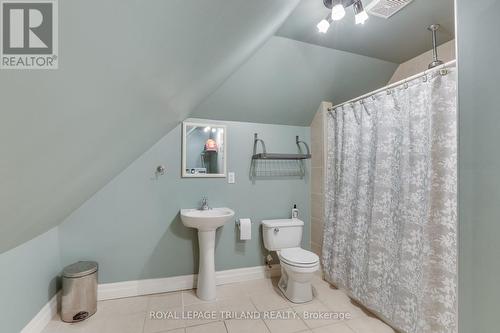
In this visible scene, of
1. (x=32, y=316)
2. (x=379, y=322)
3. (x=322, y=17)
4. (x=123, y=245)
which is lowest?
(x=379, y=322)

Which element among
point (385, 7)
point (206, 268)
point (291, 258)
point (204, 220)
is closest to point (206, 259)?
point (206, 268)

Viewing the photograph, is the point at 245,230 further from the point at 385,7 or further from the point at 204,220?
the point at 385,7

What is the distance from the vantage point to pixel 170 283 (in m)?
2.34

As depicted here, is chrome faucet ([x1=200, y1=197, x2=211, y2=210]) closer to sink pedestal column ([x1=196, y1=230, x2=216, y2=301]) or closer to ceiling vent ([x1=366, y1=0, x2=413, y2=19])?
sink pedestal column ([x1=196, y1=230, x2=216, y2=301])

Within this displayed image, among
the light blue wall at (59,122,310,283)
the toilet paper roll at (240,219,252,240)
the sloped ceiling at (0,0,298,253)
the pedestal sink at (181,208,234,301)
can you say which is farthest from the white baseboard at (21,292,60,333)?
the toilet paper roll at (240,219,252,240)

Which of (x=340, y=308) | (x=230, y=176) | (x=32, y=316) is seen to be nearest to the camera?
(x=32, y=316)

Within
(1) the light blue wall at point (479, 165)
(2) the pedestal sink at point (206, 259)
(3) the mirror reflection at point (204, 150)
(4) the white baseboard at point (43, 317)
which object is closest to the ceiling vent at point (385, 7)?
(1) the light blue wall at point (479, 165)

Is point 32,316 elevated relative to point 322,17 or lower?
lower

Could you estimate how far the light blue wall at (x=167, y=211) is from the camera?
84.8 inches

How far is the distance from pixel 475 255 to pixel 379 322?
1731 millimetres

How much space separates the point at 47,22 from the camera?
41cm

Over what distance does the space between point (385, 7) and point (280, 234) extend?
2.14 meters

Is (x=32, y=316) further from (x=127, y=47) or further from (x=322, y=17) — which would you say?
(x=322, y=17)

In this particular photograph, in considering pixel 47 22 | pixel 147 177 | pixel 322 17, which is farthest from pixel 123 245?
pixel 322 17
